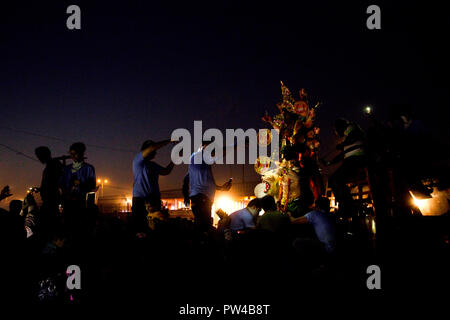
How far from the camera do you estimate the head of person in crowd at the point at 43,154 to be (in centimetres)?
532

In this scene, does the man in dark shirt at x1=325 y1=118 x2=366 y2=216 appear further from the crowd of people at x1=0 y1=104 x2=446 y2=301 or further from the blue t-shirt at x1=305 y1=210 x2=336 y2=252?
the blue t-shirt at x1=305 y1=210 x2=336 y2=252

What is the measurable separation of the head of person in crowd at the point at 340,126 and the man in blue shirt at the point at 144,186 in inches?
134

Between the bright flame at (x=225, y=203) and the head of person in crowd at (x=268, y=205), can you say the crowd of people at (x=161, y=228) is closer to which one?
the head of person in crowd at (x=268, y=205)

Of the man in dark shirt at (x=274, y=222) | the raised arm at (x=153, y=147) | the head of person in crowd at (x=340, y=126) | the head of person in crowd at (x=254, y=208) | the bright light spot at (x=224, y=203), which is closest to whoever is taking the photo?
the man in dark shirt at (x=274, y=222)

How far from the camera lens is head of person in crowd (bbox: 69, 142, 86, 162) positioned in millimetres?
5559

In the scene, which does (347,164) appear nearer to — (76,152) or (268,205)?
(268,205)

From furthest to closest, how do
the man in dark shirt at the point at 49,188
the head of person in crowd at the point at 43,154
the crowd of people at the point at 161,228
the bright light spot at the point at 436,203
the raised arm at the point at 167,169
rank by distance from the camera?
the raised arm at the point at 167,169 < the head of person in crowd at the point at 43,154 < the man in dark shirt at the point at 49,188 < the bright light spot at the point at 436,203 < the crowd of people at the point at 161,228

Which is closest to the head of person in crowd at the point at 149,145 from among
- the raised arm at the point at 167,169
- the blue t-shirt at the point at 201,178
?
the raised arm at the point at 167,169

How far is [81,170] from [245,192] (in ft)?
68.8

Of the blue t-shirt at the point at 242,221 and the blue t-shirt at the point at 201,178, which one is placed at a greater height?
the blue t-shirt at the point at 201,178

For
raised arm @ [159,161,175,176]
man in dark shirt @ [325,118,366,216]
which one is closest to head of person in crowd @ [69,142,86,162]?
raised arm @ [159,161,175,176]

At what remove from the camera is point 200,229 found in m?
5.25

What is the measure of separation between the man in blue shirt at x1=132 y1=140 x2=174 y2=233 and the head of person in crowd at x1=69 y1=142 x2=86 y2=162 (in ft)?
4.39
